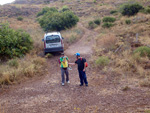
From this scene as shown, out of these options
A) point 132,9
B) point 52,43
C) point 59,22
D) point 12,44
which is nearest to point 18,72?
point 12,44

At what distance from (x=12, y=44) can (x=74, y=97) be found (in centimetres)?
683

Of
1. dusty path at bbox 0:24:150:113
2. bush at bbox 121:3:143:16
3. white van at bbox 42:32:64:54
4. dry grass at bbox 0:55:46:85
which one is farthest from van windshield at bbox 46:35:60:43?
bush at bbox 121:3:143:16

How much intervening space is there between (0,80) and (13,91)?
90cm

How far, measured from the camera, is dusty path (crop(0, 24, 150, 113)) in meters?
4.83

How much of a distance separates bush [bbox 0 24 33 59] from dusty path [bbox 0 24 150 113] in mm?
3589

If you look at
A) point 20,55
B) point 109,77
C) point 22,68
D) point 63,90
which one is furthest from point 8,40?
point 109,77

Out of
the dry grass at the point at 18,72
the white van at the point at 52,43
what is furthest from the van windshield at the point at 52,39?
the dry grass at the point at 18,72

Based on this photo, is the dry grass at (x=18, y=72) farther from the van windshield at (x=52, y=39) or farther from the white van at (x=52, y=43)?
the van windshield at (x=52, y=39)

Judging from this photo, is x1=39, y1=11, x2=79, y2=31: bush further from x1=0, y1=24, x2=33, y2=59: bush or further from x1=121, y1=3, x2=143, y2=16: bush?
x1=0, y1=24, x2=33, y2=59: bush

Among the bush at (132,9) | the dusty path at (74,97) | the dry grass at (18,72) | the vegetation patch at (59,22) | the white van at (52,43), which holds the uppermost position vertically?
the bush at (132,9)

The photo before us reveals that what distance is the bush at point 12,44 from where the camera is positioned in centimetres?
1002

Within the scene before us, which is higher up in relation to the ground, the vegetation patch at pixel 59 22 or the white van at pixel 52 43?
the vegetation patch at pixel 59 22

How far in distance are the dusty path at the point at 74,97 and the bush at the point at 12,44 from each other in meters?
3.59

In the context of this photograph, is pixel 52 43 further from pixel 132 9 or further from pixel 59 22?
pixel 132 9
